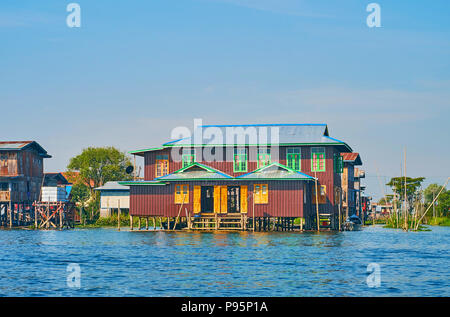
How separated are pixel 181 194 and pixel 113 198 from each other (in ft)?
101

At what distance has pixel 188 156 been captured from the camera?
63.3 metres

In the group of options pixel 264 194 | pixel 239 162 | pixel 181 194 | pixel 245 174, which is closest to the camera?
pixel 264 194

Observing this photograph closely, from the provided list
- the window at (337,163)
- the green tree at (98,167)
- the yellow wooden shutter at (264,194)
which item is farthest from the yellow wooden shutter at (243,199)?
the green tree at (98,167)

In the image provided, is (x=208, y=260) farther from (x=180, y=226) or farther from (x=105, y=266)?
(x=180, y=226)

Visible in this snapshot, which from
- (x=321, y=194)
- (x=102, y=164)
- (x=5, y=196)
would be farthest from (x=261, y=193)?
(x=102, y=164)

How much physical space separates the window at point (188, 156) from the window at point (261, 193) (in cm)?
837

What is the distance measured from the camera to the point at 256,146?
6209cm

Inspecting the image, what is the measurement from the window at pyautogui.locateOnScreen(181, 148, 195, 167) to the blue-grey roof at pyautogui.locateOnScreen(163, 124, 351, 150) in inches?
28.6

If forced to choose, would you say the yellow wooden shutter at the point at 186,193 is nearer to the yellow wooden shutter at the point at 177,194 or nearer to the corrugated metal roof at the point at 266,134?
the yellow wooden shutter at the point at 177,194

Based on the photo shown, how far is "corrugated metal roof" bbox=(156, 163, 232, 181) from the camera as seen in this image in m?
58.7

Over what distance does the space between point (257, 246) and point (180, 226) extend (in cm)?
2289

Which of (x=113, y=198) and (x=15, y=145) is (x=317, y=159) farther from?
(x=15, y=145)

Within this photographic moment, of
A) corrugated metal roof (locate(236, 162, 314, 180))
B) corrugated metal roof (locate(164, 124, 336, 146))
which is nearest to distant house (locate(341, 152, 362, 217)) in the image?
corrugated metal roof (locate(164, 124, 336, 146))

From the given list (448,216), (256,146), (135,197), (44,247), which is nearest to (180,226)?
(135,197)
